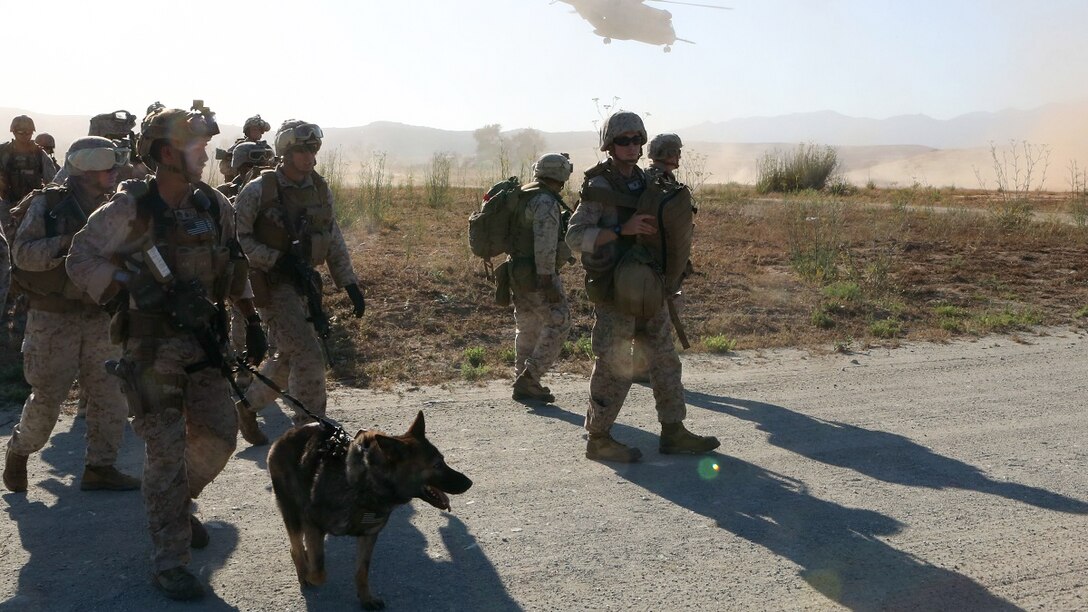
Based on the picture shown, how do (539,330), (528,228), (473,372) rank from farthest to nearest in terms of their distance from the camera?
(473,372), (539,330), (528,228)

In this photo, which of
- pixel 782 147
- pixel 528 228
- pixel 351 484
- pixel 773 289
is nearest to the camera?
pixel 351 484

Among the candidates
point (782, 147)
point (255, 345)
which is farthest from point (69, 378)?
point (782, 147)

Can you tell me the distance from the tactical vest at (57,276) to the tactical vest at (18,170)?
16.8ft

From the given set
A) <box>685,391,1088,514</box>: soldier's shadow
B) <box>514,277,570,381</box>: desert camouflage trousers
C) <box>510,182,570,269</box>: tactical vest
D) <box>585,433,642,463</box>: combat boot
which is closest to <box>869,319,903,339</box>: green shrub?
<box>685,391,1088,514</box>: soldier's shadow

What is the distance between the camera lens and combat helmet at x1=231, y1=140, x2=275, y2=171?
290 inches

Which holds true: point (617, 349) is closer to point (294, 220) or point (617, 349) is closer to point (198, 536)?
point (294, 220)

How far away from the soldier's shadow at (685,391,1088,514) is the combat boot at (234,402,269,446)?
3238 mm

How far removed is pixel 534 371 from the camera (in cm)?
745

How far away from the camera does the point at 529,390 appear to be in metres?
7.43

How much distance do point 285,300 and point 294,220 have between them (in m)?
0.48

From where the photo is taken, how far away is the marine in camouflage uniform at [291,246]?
5.66m

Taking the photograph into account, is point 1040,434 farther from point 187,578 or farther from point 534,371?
point 187,578

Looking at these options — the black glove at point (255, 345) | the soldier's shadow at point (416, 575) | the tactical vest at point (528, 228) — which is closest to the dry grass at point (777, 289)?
the tactical vest at point (528, 228)

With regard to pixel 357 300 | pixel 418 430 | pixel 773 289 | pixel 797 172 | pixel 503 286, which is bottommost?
pixel 773 289
